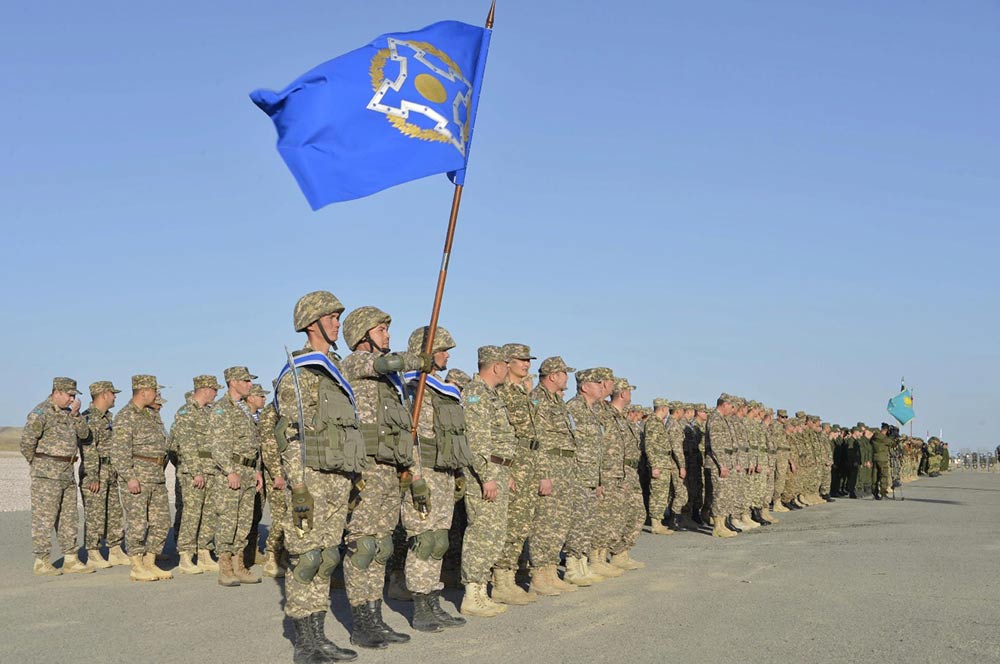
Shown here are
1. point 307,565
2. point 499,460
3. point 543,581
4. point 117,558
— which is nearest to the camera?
point 307,565

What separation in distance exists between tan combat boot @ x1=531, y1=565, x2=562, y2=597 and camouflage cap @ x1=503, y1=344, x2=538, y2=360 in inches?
79.4

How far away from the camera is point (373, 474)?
6.40 meters

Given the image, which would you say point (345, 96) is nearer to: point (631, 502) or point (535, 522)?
point (535, 522)

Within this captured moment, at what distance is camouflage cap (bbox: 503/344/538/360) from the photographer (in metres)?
8.52

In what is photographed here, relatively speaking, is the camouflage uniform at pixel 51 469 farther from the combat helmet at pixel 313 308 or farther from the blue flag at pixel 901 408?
the blue flag at pixel 901 408

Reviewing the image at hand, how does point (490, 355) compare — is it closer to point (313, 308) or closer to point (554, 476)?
point (554, 476)

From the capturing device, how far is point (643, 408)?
1725 centimetres

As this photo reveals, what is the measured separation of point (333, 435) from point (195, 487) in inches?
205

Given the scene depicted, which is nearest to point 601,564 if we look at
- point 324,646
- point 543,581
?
point 543,581

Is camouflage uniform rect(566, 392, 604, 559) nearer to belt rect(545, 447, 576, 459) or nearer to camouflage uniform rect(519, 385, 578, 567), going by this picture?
camouflage uniform rect(519, 385, 578, 567)

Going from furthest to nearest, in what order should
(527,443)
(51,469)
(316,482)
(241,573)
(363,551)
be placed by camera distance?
(51,469) < (241,573) < (527,443) < (363,551) < (316,482)

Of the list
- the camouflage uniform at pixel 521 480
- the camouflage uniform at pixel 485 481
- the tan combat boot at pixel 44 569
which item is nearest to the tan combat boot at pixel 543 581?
the camouflage uniform at pixel 521 480

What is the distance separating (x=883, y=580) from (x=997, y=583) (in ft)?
3.39

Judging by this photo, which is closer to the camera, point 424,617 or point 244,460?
point 424,617
